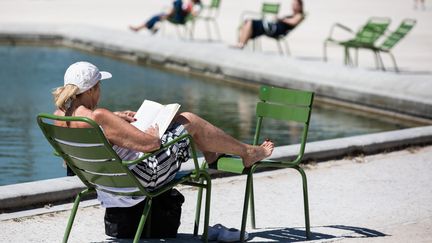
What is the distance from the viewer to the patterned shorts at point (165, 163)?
5434mm

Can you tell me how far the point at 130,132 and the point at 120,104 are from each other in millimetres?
7415

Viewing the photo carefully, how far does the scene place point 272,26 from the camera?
52.5 ft

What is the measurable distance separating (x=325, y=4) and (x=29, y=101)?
14.7m

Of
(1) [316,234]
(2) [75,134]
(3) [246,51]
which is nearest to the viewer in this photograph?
(2) [75,134]

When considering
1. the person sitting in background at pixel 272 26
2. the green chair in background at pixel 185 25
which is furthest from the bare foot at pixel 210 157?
the green chair in background at pixel 185 25

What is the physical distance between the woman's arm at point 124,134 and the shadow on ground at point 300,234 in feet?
2.34

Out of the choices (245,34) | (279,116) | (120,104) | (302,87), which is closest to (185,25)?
(245,34)

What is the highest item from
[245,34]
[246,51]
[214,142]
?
[245,34]

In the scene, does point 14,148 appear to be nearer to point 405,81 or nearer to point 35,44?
point 405,81

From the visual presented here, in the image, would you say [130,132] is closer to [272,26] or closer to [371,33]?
[371,33]

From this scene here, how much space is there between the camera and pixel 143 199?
5609 millimetres

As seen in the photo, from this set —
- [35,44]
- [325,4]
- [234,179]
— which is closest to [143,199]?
[234,179]


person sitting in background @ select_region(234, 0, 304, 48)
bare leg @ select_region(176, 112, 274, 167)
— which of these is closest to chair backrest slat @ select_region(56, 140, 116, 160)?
bare leg @ select_region(176, 112, 274, 167)

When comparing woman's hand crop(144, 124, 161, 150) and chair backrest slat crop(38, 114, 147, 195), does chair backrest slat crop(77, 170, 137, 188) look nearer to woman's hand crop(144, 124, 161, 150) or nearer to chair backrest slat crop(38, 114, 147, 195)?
chair backrest slat crop(38, 114, 147, 195)
